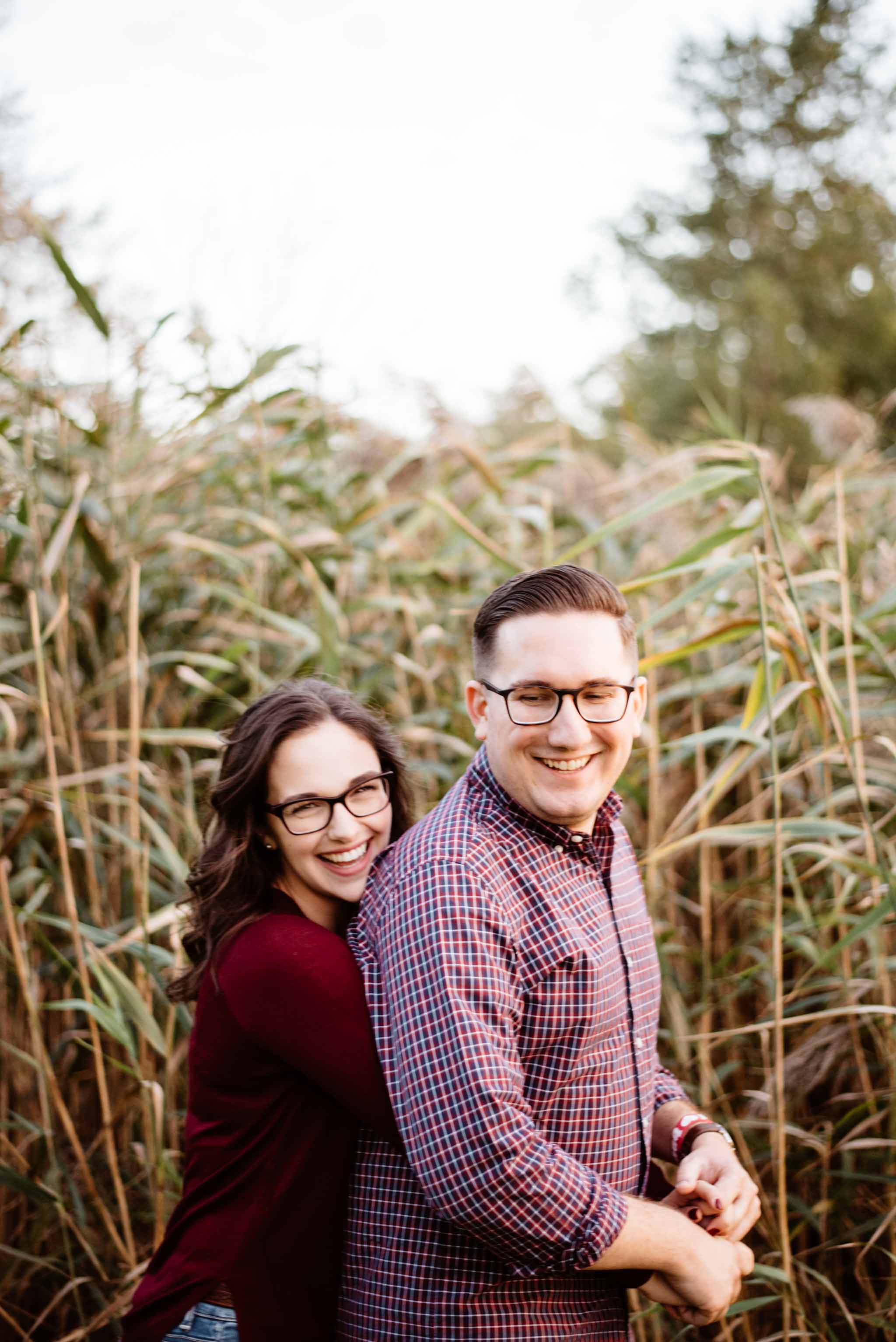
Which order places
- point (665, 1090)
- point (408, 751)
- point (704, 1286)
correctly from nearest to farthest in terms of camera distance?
1. point (704, 1286)
2. point (665, 1090)
3. point (408, 751)

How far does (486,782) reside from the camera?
1.39 m

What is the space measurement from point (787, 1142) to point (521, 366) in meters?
2.63

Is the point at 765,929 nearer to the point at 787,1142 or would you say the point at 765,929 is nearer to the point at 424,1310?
the point at 787,1142

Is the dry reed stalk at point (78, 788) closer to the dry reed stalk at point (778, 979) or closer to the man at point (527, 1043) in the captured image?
the man at point (527, 1043)

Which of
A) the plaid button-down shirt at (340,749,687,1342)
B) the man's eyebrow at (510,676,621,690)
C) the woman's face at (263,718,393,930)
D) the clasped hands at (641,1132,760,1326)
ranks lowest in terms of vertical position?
the clasped hands at (641,1132,760,1326)

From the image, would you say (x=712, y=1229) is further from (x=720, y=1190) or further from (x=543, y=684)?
(x=543, y=684)

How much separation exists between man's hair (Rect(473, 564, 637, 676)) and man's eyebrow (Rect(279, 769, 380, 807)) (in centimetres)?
28

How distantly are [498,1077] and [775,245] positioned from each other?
16446 mm

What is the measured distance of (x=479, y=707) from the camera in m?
1.44

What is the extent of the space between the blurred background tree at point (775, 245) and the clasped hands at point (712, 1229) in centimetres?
1257

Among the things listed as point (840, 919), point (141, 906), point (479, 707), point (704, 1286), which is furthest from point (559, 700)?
point (141, 906)

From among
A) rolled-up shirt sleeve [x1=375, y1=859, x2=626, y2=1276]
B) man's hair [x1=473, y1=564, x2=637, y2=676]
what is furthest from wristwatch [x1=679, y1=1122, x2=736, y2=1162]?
man's hair [x1=473, y1=564, x2=637, y2=676]

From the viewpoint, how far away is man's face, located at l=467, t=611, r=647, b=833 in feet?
4.37

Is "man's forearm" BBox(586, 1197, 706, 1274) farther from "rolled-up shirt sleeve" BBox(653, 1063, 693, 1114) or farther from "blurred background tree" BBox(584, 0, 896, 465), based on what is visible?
"blurred background tree" BBox(584, 0, 896, 465)
